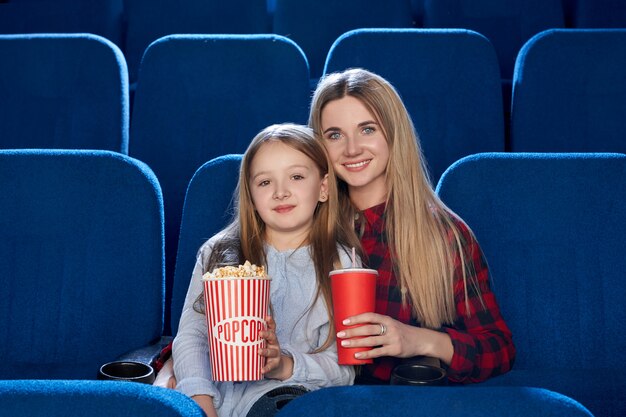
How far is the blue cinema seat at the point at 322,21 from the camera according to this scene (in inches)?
53.0

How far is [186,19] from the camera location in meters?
1.38

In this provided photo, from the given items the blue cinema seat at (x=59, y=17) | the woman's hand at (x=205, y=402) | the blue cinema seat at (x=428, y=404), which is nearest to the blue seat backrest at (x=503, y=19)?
the blue cinema seat at (x=59, y=17)

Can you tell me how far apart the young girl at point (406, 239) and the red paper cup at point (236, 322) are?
0.15 m

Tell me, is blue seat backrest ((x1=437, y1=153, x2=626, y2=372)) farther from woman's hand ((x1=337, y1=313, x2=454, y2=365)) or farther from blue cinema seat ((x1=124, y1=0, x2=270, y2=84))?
blue cinema seat ((x1=124, y1=0, x2=270, y2=84))

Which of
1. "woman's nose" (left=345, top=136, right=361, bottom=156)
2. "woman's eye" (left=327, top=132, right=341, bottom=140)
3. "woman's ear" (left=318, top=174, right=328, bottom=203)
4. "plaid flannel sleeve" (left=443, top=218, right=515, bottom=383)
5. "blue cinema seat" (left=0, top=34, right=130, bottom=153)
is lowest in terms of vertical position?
"plaid flannel sleeve" (left=443, top=218, right=515, bottom=383)

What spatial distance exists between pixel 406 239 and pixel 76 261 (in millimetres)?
310

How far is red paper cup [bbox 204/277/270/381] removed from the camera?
588 millimetres

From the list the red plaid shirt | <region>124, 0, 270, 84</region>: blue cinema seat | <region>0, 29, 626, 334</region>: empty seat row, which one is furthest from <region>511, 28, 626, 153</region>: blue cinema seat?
<region>124, 0, 270, 84</region>: blue cinema seat

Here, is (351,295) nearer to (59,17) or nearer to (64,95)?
(64,95)

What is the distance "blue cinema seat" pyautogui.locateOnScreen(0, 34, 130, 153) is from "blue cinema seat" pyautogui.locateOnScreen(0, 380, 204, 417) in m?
0.71

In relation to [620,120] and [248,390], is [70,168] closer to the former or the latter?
[248,390]

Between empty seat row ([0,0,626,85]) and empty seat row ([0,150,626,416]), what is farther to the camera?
empty seat row ([0,0,626,85])

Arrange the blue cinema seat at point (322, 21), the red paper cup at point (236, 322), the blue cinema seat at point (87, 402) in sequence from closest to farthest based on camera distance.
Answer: the blue cinema seat at point (87, 402)
the red paper cup at point (236, 322)
the blue cinema seat at point (322, 21)

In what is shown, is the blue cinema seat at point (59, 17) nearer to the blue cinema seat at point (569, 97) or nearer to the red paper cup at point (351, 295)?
the blue cinema seat at point (569, 97)
